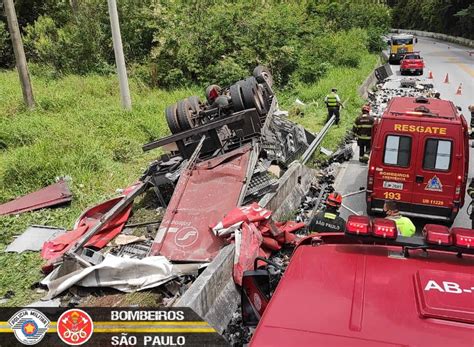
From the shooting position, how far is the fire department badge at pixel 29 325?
13.4ft

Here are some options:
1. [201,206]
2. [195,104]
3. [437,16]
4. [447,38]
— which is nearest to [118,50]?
[195,104]

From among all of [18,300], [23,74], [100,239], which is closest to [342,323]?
[18,300]

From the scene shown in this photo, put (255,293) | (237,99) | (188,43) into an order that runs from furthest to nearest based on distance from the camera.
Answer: (188,43), (237,99), (255,293)

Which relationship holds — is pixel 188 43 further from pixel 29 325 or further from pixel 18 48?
pixel 29 325

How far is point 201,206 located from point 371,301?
14.7 feet

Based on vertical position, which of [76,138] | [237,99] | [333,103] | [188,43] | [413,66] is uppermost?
[188,43]

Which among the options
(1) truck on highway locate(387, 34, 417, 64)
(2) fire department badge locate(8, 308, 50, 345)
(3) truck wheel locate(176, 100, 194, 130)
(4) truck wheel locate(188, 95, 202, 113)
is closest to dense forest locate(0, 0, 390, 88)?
(4) truck wheel locate(188, 95, 202, 113)

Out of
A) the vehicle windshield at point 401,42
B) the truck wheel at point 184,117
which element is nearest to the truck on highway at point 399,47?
the vehicle windshield at point 401,42

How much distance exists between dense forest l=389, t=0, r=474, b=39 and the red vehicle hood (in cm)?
5066

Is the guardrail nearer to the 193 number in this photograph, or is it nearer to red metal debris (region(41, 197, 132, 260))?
the 193 number

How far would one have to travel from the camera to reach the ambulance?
23.8 ft

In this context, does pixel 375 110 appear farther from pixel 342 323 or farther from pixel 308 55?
pixel 342 323

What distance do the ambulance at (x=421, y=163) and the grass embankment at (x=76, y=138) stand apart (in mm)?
4550

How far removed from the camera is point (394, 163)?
25.0ft
